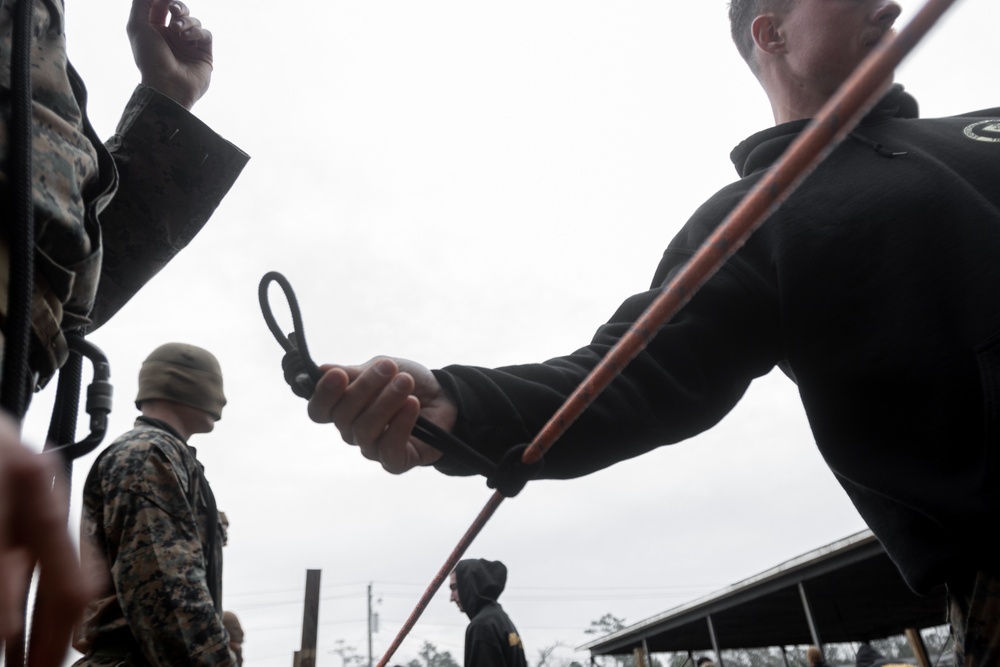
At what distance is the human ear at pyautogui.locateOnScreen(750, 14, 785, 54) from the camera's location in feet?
6.61

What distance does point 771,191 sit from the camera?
0.98 meters

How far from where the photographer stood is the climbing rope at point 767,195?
83cm

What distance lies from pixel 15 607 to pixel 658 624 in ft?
Answer: 63.8

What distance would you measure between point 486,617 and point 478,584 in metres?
0.37

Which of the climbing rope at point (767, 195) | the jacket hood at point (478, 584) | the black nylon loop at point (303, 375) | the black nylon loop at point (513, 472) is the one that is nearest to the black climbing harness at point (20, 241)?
the black nylon loop at point (303, 375)

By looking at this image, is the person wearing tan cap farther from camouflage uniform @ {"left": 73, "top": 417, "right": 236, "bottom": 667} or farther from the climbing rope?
the climbing rope

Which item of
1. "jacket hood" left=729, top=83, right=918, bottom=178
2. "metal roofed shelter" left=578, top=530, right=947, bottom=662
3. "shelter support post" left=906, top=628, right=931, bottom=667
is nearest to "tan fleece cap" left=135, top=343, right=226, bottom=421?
"jacket hood" left=729, top=83, right=918, bottom=178

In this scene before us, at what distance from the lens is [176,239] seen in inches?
63.1

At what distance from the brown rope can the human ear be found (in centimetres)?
Answer: 97

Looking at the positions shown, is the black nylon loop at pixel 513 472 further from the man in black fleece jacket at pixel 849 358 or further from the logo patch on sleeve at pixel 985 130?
the logo patch on sleeve at pixel 985 130

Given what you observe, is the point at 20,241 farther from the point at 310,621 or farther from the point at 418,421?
the point at 310,621

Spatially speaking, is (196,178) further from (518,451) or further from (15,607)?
(15,607)

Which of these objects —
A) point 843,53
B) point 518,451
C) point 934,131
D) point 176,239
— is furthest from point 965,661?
point 176,239

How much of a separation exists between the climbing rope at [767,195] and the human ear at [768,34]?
103 cm
